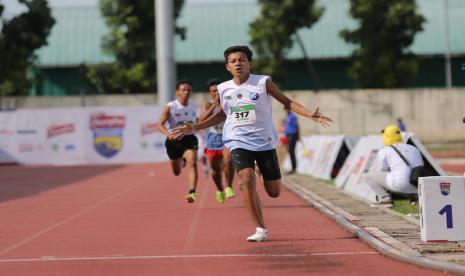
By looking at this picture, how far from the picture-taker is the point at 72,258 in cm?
820

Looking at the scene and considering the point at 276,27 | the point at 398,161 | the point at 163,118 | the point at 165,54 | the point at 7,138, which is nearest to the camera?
the point at 398,161

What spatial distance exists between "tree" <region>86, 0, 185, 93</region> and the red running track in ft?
111

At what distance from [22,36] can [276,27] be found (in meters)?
14.7

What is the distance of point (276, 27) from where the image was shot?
167 feet

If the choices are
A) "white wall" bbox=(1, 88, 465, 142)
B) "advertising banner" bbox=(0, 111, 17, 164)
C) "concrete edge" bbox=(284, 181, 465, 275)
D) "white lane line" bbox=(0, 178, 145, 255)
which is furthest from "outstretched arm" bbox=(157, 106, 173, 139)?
"white wall" bbox=(1, 88, 465, 142)

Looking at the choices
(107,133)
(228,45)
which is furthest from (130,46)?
(107,133)

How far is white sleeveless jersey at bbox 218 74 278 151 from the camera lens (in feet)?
30.0

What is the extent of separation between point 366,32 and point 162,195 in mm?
35630

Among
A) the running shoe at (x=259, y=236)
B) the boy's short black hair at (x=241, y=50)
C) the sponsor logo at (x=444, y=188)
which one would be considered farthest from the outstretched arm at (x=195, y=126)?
the sponsor logo at (x=444, y=188)

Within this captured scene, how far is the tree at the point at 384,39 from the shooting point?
1966 inches

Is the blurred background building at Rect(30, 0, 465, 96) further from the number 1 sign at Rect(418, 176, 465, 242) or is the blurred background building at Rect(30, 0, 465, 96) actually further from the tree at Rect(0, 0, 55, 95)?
the number 1 sign at Rect(418, 176, 465, 242)

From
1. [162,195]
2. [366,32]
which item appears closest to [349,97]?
[366,32]

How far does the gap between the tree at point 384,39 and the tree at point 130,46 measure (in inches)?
424

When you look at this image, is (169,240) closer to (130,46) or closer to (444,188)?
(444,188)
